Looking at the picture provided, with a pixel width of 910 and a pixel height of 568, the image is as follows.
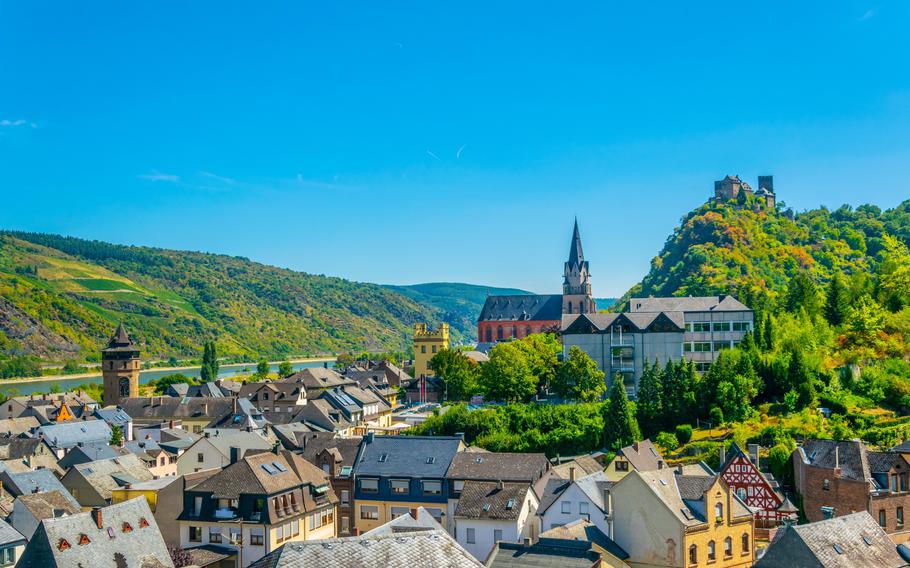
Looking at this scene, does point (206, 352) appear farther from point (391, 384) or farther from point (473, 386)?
point (473, 386)

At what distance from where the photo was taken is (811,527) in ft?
106

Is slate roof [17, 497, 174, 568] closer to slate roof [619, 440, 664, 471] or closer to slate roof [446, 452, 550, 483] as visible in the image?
slate roof [446, 452, 550, 483]

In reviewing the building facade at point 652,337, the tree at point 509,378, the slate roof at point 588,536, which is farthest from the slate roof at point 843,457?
the tree at point 509,378

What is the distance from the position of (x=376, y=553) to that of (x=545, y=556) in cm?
1239

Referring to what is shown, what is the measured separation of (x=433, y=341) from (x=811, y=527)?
Result: 102265 millimetres

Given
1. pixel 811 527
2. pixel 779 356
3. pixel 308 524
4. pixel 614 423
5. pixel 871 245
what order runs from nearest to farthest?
pixel 811 527, pixel 308 524, pixel 614 423, pixel 779 356, pixel 871 245

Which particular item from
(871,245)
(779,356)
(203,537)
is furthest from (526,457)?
(871,245)

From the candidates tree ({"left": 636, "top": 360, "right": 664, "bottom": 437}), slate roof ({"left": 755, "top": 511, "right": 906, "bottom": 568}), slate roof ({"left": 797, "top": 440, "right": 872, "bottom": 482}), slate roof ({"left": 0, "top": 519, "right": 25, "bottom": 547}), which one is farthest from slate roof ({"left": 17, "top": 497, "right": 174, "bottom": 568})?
tree ({"left": 636, "top": 360, "right": 664, "bottom": 437})

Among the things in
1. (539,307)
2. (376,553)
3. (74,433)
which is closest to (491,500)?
(376,553)

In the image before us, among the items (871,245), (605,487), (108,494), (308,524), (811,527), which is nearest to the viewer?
(811,527)

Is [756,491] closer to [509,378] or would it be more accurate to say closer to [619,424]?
[619,424]

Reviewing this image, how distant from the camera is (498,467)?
52750 millimetres

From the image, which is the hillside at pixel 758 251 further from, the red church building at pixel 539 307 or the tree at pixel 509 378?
the tree at pixel 509 378

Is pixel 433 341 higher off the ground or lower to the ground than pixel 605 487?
higher
